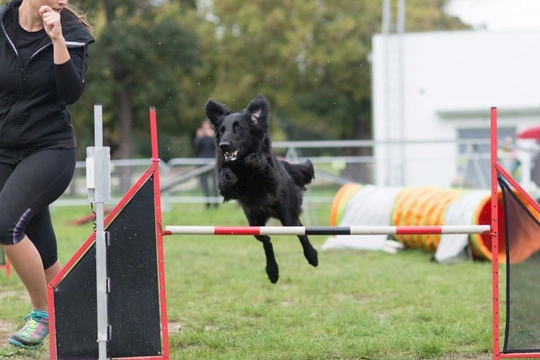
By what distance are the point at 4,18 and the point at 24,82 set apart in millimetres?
345

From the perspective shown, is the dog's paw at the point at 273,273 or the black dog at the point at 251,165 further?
the dog's paw at the point at 273,273

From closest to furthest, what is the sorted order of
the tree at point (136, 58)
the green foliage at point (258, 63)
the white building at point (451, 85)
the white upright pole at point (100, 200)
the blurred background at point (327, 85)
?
1. the white upright pole at point (100, 200)
2. the blurred background at point (327, 85)
3. the white building at point (451, 85)
4. the tree at point (136, 58)
5. the green foliage at point (258, 63)

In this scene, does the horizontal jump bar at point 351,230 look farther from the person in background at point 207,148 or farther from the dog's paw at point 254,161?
the person in background at point 207,148

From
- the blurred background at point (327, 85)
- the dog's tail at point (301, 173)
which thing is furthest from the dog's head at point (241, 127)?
the blurred background at point (327, 85)

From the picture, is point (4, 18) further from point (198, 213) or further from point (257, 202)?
point (198, 213)

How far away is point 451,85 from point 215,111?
15557 mm

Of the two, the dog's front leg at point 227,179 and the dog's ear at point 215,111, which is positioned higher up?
the dog's ear at point 215,111

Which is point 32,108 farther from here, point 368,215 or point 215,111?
point 368,215

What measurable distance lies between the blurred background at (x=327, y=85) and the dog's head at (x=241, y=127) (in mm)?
7000

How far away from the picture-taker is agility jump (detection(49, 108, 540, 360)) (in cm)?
365

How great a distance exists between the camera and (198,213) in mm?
13445

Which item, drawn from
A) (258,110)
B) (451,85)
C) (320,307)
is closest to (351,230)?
(258,110)

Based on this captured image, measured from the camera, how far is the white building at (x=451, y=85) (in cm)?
1798

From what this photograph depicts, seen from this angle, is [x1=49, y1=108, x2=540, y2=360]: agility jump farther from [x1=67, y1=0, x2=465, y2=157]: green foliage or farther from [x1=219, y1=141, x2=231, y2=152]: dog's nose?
[x1=67, y1=0, x2=465, y2=157]: green foliage
